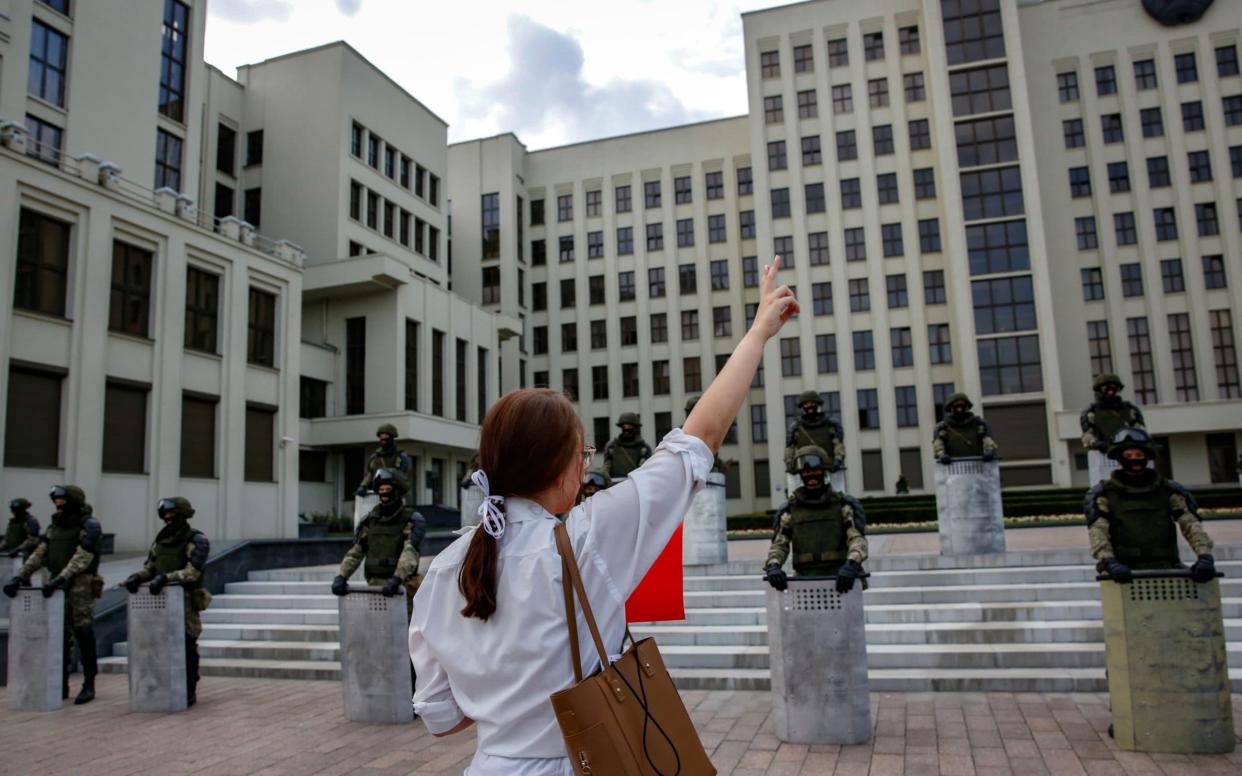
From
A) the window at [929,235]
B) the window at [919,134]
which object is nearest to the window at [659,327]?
the window at [929,235]

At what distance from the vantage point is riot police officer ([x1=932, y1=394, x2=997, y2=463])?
14.1 metres

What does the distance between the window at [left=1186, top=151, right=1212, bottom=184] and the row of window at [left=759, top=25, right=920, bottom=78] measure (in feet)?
48.5

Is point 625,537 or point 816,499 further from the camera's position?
point 816,499

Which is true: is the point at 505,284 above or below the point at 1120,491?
above

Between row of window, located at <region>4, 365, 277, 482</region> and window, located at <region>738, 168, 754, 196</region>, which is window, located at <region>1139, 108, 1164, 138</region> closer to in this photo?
window, located at <region>738, 168, 754, 196</region>

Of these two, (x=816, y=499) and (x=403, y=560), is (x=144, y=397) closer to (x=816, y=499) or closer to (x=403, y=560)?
(x=403, y=560)

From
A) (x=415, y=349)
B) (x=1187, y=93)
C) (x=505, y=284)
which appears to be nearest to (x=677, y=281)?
(x=505, y=284)

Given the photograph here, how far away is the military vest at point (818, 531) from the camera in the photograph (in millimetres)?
7723

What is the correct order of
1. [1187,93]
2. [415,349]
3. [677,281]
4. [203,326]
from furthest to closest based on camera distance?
[677,281] < [1187,93] < [415,349] < [203,326]

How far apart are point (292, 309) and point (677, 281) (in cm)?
2889

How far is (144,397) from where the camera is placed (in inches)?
978

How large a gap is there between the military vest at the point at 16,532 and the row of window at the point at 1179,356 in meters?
45.7

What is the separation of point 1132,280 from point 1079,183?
228 inches

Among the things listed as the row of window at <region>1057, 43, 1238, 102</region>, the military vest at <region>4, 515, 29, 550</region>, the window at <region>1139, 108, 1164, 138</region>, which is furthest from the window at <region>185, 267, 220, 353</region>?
the window at <region>1139, 108, 1164, 138</region>
